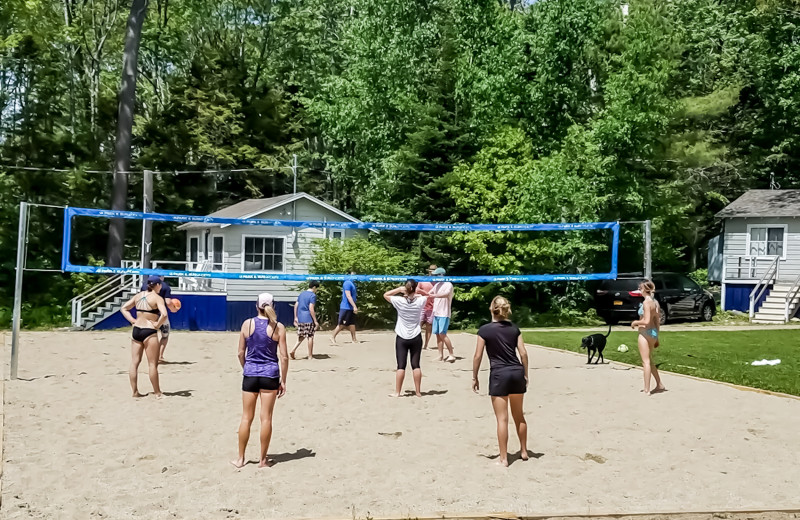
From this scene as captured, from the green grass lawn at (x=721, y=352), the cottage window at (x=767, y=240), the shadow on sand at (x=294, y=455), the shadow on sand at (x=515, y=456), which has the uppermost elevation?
the cottage window at (x=767, y=240)

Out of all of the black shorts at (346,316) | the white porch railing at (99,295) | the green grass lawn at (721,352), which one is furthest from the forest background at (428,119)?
the black shorts at (346,316)

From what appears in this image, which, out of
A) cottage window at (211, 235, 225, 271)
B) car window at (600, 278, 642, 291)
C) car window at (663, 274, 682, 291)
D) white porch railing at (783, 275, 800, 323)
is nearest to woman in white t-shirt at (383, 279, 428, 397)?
car window at (600, 278, 642, 291)

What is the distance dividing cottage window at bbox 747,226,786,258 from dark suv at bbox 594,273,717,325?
4662 millimetres

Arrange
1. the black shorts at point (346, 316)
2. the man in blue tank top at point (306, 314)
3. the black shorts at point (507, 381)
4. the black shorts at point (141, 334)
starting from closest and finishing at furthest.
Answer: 1. the black shorts at point (507, 381)
2. the black shorts at point (141, 334)
3. the man in blue tank top at point (306, 314)
4. the black shorts at point (346, 316)

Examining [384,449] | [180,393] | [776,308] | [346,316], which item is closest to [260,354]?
[384,449]

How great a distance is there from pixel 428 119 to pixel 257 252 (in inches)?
315

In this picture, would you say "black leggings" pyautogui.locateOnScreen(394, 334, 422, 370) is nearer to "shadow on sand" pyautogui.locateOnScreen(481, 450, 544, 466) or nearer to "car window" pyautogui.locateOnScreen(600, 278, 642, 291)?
"shadow on sand" pyautogui.locateOnScreen(481, 450, 544, 466)

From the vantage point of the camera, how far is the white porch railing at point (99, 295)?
29.5 metres

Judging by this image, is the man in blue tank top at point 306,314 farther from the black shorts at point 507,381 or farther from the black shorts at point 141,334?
the black shorts at point 507,381

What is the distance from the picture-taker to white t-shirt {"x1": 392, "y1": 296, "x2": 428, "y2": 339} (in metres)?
13.4

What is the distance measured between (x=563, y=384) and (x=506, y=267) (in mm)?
17988

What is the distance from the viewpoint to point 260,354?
9133 millimetres

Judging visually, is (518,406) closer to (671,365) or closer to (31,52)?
(671,365)

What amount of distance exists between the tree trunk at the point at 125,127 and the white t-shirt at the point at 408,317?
921 inches
